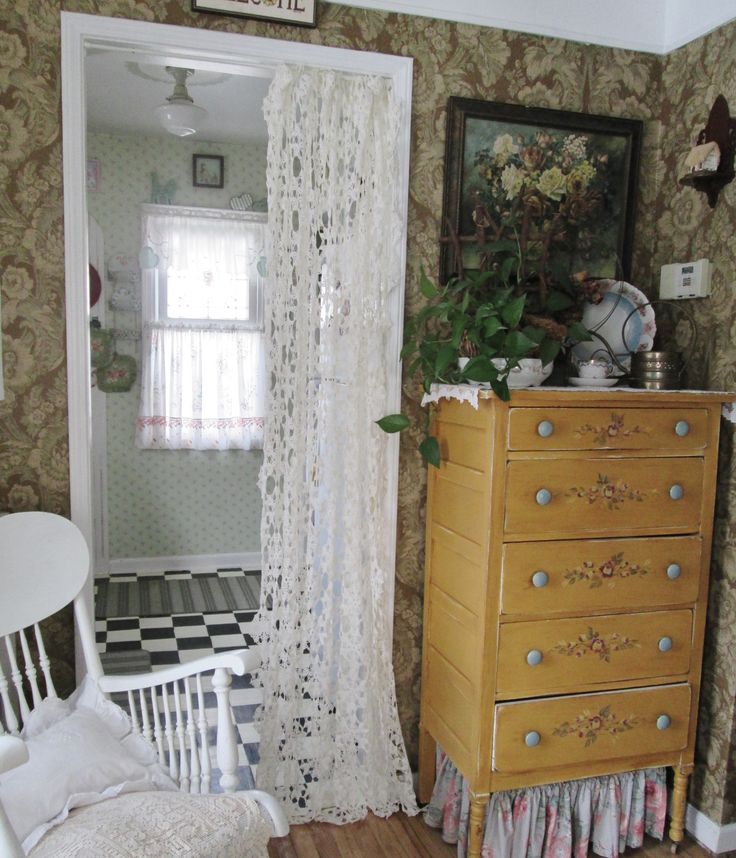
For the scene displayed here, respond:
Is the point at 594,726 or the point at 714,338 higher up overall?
the point at 714,338

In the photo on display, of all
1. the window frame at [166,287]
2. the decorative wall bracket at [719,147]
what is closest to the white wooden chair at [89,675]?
the decorative wall bracket at [719,147]

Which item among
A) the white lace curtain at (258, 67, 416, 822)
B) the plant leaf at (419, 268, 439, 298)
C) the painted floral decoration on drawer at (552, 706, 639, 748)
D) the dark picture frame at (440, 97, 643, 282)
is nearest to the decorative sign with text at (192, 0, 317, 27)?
the white lace curtain at (258, 67, 416, 822)

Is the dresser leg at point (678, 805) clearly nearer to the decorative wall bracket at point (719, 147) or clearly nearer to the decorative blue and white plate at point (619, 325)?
the decorative blue and white plate at point (619, 325)

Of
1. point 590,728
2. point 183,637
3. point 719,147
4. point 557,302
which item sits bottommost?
point 183,637

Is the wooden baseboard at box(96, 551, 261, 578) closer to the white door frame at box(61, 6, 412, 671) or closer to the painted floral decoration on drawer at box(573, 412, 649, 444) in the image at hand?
the white door frame at box(61, 6, 412, 671)

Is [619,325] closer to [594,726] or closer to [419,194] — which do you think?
[419,194]

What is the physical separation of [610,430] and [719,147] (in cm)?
91

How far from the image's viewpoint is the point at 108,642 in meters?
3.79

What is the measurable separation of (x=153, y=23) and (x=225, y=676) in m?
1.72

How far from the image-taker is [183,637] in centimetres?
388

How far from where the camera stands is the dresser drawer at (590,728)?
2084mm

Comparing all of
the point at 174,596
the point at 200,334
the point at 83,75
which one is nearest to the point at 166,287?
the point at 200,334

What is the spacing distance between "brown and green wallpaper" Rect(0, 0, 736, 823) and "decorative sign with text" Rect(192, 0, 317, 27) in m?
0.03

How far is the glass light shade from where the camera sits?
353 cm
